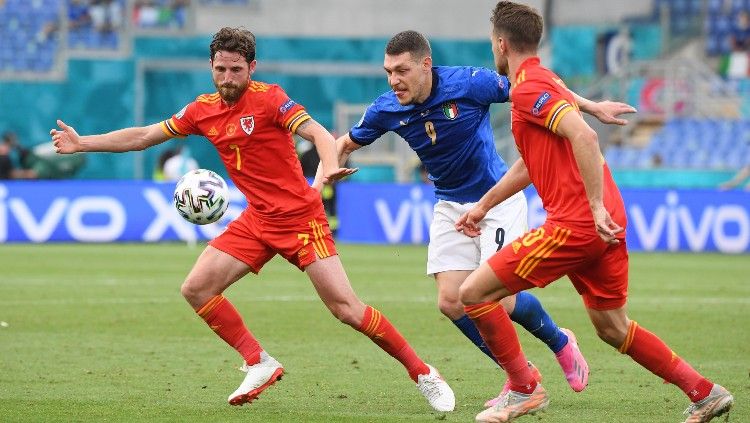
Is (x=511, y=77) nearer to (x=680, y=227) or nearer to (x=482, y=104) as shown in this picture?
(x=482, y=104)

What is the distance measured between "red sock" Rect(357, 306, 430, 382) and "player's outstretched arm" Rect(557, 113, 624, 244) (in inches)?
71.8

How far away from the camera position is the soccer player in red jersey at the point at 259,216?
316 inches

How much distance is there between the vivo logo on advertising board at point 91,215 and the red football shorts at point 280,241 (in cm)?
1546

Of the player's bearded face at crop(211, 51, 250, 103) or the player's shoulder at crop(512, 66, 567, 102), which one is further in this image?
the player's bearded face at crop(211, 51, 250, 103)

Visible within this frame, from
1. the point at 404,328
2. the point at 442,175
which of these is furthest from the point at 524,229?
the point at 404,328

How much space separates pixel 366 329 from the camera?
316 inches

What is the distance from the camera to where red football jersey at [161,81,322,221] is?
8109mm

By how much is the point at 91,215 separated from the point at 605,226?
1869cm

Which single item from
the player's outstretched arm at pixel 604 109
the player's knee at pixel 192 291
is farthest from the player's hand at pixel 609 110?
the player's knee at pixel 192 291

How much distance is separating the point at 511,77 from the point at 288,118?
1.58 m

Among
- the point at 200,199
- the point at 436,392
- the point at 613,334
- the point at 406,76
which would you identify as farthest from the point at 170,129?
the point at 613,334

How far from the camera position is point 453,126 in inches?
325

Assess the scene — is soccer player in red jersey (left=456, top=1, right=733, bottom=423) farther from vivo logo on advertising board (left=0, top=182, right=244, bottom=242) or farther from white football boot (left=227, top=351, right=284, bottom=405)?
Result: vivo logo on advertising board (left=0, top=182, right=244, bottom=242)

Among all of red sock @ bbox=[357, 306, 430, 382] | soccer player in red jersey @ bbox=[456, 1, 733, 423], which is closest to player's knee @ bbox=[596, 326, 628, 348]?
soccer player in red jersey @ bbox=[456, 1, 733, 423]
